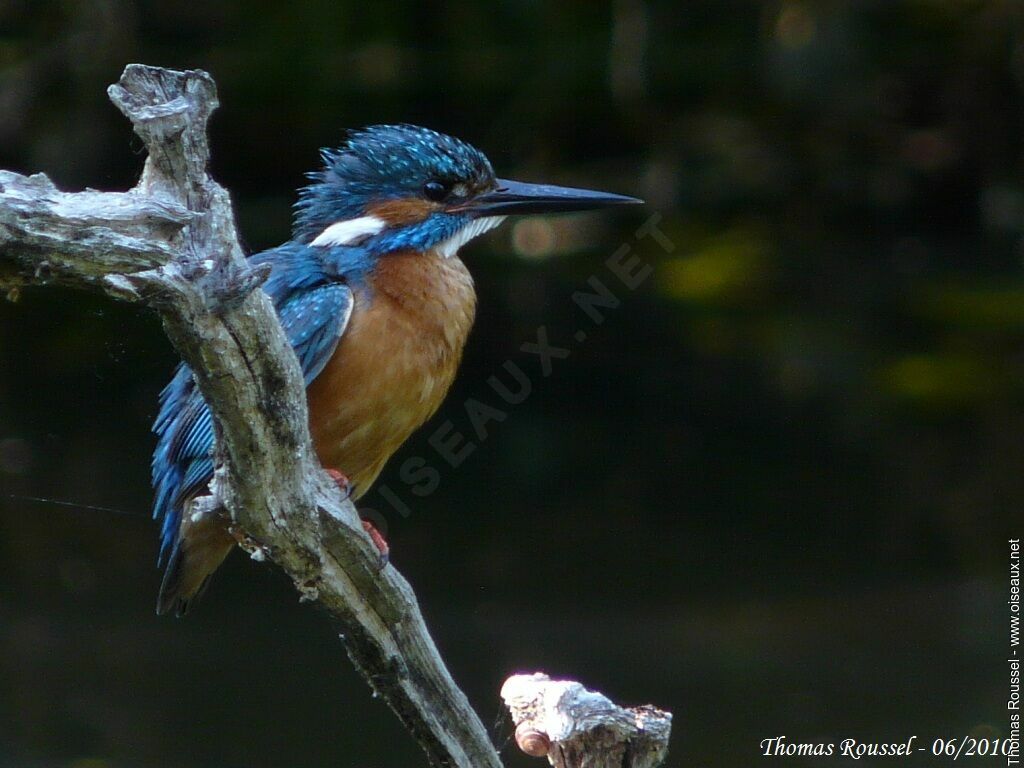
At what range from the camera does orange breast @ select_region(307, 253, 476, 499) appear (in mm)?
2504

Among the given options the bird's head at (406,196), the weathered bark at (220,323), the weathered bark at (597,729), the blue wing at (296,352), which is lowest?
the weathered bark at (597,729)

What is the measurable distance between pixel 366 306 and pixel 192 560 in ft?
1.71

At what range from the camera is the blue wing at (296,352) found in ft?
8.03

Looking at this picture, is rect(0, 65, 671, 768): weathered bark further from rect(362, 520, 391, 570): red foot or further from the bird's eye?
the bird's eye

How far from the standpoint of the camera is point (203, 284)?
1.58 meters

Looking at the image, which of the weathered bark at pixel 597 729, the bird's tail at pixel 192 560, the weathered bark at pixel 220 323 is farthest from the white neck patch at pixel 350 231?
the weathered bark at pixel 597 729

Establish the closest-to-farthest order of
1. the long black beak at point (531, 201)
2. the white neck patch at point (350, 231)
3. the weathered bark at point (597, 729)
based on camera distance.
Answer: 1. the weathered bark at point (597, 729)
2. the white neck patch at point (350, 231)
3. the long black beak at point (531, 201)

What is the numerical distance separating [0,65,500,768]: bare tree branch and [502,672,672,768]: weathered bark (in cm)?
36

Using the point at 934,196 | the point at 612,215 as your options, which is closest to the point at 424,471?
the point at 612,215

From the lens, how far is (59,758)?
13.0ft

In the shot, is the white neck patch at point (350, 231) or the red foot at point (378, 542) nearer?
the red foot at point (378, 542)

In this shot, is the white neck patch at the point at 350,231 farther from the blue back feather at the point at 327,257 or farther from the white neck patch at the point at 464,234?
the white neck patch at the point at 464,234

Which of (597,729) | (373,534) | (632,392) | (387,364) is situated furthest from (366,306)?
(632,392)

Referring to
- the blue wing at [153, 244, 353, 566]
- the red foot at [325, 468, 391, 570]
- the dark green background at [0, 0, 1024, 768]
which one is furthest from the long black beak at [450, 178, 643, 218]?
the dark green background at [0, 0, 1024, 768]
